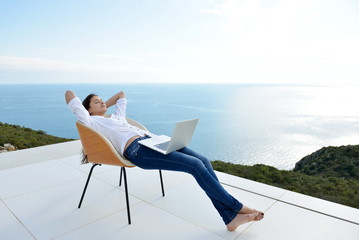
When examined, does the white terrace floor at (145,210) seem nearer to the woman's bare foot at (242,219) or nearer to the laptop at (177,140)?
the woman's bare foot at (242,219)

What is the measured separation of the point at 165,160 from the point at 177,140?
0.49 ft

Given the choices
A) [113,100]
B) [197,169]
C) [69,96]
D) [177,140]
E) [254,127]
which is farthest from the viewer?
[254,127]

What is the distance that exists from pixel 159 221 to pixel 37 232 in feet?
2.54

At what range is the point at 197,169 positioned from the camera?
1492mm

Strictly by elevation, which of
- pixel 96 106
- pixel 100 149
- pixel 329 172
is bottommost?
pixel 329 172

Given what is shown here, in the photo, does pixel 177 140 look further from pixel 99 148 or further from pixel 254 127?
pixel 254 127

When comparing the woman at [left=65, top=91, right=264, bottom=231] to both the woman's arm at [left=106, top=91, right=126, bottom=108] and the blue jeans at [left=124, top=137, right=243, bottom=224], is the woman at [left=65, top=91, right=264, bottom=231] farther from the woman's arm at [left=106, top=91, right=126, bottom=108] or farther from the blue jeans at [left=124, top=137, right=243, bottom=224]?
the woman's arm at [left=106, top=91, right=126, bottom=108]

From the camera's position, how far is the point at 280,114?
182 feet

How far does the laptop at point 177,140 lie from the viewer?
5.05ft

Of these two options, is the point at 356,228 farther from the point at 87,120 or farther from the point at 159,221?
the point at 87,120

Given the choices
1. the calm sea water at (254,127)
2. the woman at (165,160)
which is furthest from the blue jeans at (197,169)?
the calm sea water at (254,127)

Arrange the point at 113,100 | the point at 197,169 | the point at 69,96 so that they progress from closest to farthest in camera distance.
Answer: the point at 197,169 → the point at 69,96 → the point at 113,100

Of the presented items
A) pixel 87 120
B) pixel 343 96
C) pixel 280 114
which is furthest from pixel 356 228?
pixel 343 96

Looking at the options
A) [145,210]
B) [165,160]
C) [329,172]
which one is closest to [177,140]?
[165,160]
